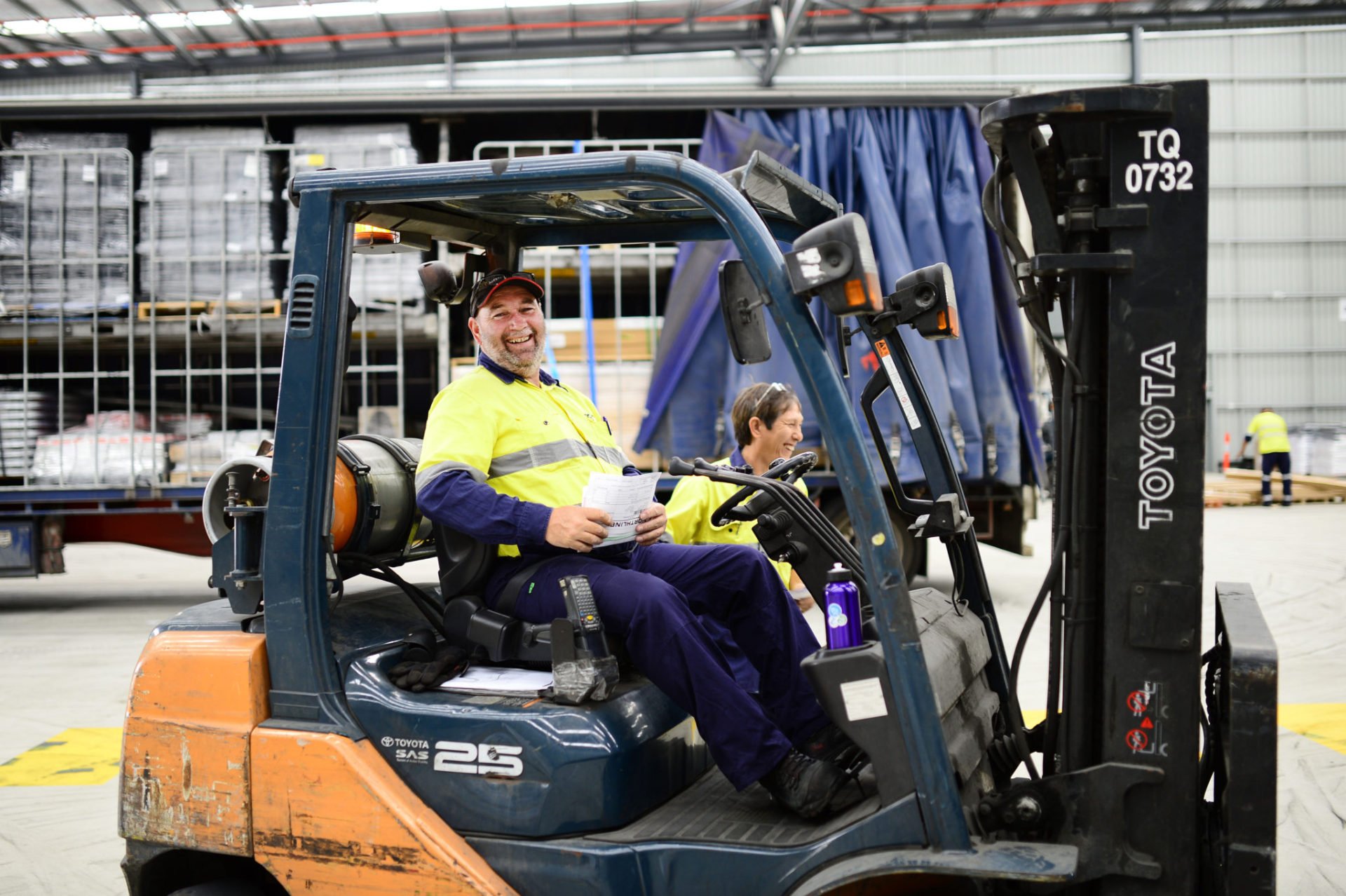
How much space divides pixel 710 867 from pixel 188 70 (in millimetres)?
20041

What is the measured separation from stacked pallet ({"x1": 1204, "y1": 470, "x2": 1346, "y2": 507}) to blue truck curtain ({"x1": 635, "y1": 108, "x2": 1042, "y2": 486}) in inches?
487

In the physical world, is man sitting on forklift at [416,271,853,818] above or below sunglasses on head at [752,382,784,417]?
below

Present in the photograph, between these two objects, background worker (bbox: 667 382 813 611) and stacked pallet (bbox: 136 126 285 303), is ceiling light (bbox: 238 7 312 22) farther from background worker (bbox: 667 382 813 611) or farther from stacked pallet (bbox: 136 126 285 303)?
background worker (bbox: 667 382 813 611)

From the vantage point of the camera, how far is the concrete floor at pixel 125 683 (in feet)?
13.4

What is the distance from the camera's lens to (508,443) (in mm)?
2959

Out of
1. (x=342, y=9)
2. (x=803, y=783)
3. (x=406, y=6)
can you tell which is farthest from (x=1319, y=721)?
(x=342, y=9)

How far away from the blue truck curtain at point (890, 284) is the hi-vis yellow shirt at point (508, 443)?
5002mm

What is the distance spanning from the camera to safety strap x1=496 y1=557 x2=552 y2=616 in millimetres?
2854

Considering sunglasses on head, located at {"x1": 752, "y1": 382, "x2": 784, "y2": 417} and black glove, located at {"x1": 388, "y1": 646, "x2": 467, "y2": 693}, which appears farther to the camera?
sunglasses on head, located at {"x1": 752, "y1": 382, "x2": 784, "y2": 417}

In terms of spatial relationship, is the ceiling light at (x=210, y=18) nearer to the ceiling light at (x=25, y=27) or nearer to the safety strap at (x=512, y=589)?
the ceiling light at (x=25, y=27)

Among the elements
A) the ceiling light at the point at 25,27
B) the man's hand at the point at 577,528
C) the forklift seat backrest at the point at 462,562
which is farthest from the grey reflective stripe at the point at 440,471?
the ceiling light at the point at 25,27

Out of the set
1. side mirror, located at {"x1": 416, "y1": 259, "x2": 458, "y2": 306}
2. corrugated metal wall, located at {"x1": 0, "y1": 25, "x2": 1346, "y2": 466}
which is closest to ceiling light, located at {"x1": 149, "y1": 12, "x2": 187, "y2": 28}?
side mirror, located at {"x1": 416, "y1": 259, "x2": 458, "y2": 306}

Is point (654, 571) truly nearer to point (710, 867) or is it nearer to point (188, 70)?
point (710, 867)

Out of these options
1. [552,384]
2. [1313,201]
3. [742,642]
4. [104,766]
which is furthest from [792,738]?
[1313,201]
